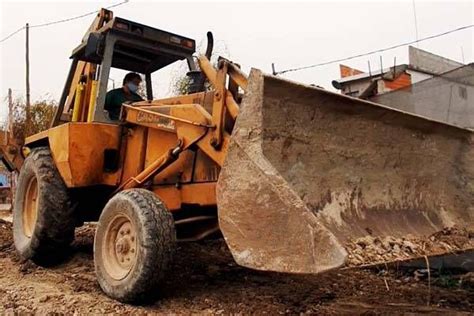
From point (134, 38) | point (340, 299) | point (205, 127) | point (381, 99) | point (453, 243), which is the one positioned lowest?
point (340, 299)

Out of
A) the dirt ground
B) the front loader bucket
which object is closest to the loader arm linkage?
the front loader bucket

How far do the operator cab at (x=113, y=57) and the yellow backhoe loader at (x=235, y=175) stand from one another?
16 millimetres

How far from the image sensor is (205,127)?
4203 millimetres

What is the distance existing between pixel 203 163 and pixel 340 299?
1.59 m

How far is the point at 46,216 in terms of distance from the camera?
5359mm

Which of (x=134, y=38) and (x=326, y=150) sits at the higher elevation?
(x=134, y=38)

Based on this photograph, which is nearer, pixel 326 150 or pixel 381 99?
pixel 326 150

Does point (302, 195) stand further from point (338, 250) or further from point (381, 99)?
point (381, 99)

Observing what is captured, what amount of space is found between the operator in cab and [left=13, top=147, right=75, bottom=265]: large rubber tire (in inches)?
32.5

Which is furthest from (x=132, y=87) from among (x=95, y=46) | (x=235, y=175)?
(x=235, y=175)

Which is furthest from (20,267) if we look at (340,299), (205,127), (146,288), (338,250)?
(338,250)

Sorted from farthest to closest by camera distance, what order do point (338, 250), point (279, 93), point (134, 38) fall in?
point (134, 38) < point (279, 93) < point (338, 250)

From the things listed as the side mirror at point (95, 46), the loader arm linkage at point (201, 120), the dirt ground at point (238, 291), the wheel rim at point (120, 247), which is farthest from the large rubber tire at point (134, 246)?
the side mirror at point (95, 46)

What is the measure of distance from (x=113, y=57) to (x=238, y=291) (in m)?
2.89
